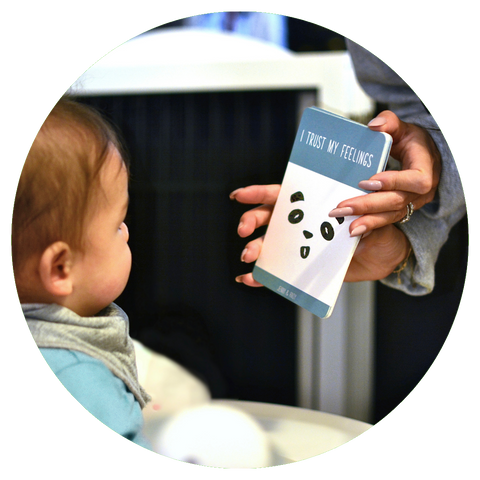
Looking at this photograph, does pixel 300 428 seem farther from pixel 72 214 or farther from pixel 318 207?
pixel 72 214

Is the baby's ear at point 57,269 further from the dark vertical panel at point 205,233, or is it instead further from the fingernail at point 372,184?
the fingernail at point 372,184

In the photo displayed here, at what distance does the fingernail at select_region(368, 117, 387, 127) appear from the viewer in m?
0.84

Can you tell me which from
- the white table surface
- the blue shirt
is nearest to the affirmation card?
the white table surface

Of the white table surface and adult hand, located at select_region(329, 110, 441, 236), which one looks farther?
the white table surface

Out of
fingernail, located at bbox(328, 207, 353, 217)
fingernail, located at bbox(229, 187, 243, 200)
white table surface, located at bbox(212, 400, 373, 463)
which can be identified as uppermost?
fingernail, located at bbox(229, 187, 243, 200)

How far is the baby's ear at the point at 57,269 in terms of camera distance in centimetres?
86

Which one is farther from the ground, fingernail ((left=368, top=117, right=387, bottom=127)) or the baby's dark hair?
fingernail ((left=368, top=117, right=387, bottom=127))

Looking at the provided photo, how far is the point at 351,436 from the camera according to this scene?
0.95 metres

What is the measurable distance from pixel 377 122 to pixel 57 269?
0.59m

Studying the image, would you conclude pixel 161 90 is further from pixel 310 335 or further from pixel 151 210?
pixel 310 335

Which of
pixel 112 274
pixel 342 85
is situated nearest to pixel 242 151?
pixel 342 85

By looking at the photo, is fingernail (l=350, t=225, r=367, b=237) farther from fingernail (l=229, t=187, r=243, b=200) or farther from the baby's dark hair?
the baby's dark hair

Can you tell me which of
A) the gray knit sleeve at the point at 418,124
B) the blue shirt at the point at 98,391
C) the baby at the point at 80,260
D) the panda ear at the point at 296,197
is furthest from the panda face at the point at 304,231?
the blue shirt at the point at 98,391

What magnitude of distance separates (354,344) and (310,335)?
0.08 m
